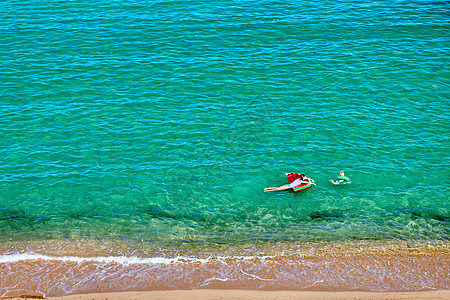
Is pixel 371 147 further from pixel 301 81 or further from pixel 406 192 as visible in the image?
pixel 301 81

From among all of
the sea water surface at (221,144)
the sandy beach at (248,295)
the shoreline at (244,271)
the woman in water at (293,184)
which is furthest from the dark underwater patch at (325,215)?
the sandy beach at (248,295)

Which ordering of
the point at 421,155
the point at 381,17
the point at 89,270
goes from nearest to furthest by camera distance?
Result: the point at 89,270
the point at 421,155
the point at 381,17

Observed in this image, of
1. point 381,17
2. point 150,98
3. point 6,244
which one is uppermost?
point 381,17

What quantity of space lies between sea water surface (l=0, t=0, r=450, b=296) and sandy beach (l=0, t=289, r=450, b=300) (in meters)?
0.56

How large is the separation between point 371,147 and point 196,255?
55.4ft

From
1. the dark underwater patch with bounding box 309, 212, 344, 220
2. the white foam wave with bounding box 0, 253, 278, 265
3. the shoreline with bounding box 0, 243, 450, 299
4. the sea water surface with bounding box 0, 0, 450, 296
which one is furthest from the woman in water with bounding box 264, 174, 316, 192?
the white foam wave with bounding box 0, 253, 278, 265

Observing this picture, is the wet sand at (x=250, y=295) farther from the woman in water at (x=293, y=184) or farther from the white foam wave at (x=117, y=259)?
the woman in water at (x=293, y=184)

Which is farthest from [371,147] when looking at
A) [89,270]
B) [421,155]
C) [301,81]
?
[89,270]

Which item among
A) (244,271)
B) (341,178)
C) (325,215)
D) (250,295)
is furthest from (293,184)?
(250,295)

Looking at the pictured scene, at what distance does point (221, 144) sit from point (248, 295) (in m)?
14.5

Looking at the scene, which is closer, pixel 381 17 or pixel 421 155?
pixel 421 155

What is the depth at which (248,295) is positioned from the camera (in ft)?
76.0

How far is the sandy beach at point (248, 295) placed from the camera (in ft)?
75.5

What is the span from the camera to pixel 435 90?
133 ft
